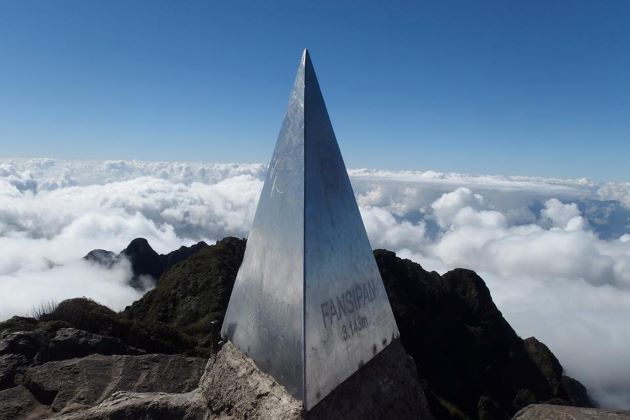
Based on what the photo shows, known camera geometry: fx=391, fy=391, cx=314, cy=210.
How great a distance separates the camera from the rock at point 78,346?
13086mm

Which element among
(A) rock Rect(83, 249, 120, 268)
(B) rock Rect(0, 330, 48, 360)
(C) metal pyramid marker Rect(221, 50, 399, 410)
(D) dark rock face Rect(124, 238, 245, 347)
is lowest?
(A) rock Rect(83, 249, 120, 268)

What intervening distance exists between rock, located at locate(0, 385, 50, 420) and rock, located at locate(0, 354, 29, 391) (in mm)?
1048

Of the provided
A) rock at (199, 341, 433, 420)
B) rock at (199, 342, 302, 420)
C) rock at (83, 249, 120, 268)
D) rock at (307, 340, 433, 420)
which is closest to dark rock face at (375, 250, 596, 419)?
rock at (307, 340, 433, 420)

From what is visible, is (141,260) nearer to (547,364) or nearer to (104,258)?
(104,258)

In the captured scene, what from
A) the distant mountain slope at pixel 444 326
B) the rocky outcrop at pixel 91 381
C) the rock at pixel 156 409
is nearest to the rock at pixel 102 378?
the rocky outcrop at pixel 91 381

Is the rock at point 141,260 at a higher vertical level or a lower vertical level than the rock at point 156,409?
lower

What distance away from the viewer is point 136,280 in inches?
4577

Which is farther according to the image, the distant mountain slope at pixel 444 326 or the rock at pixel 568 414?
the distant mountain slope at pixel 444 326

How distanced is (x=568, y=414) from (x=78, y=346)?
14329 mm

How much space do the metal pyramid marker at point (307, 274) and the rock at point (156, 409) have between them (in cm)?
131

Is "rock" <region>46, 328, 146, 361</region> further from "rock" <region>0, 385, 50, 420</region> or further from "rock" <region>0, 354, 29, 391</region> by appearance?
"rock" <region>0, 385, 50, 420</region>

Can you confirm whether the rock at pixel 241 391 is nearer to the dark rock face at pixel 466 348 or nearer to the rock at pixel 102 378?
the rock at pixel 102 378

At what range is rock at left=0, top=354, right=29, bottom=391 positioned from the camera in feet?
34.6

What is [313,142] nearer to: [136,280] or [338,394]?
[338,394]
